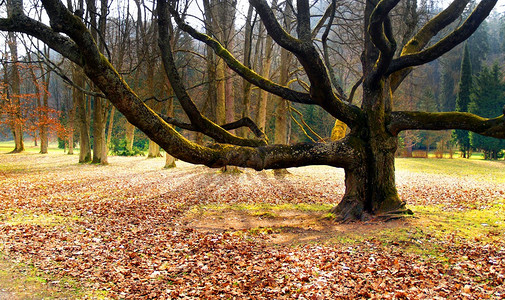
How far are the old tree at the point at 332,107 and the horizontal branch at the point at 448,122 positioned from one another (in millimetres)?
17

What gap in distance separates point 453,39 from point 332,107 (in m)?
2.46

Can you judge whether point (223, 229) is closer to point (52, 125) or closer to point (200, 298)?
point (200, 298)

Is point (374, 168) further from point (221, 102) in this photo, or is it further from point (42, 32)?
point (221, 102)

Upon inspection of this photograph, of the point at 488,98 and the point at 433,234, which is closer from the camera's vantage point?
the point at 433,234

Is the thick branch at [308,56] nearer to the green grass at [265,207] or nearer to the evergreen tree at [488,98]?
the green grass at [265,207]

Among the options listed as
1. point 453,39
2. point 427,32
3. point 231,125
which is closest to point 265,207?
point 231,125

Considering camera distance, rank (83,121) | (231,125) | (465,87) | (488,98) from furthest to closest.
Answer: (465,87)
(488,98)
(83,121)
(231,125)

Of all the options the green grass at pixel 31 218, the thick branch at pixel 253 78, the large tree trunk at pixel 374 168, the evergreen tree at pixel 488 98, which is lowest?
the green grass at pixel 31 218

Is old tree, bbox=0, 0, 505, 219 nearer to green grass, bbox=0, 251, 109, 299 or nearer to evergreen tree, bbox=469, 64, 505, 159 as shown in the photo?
green grass, bbox=0, 251, 109, 299

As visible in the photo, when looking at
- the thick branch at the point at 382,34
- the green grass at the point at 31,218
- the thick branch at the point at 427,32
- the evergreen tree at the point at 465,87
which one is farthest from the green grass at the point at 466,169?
the green grass at the point at 31,218

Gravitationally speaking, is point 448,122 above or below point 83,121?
below

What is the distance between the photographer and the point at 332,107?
651 cm

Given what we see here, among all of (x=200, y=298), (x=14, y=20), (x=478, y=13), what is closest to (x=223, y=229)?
(x=200, y=298)

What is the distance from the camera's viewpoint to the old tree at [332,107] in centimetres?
517
